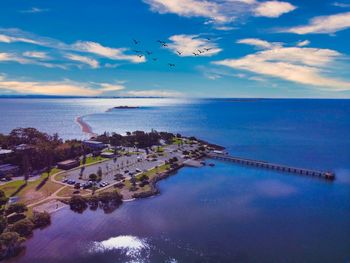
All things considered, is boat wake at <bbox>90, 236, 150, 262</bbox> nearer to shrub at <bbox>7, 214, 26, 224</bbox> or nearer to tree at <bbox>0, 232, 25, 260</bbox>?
tree at <bbox>0, 232, 25, 260</bbox>

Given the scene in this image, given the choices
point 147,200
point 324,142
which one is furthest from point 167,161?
point 324,142

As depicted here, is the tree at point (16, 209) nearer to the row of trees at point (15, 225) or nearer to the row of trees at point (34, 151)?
the row of trees at point (15, 225)

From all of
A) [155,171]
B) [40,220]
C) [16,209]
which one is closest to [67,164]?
[155,171]

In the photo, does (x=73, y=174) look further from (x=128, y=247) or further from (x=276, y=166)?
(x=276, y=166)

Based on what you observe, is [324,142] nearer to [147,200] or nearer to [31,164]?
[147,200]

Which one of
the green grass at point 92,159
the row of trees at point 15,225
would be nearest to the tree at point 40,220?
the row of trees at point 15,225

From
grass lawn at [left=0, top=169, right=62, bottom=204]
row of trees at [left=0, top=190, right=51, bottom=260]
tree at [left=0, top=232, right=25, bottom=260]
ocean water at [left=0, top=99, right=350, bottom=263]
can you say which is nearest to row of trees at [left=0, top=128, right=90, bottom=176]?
grass lawn at [left=0, top=169, right=62, bottom=204]
